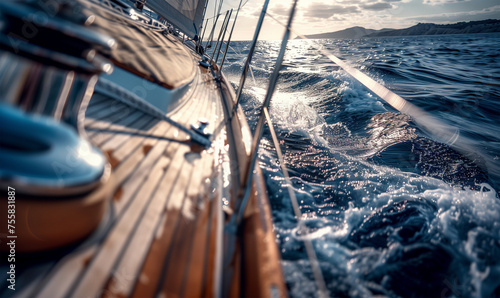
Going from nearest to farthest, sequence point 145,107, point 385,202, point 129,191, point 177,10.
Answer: point 129,191 → point 145,107 → point 385,202 → point 177,10

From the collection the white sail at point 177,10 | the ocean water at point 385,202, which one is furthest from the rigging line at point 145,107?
the white sail at point 177,10

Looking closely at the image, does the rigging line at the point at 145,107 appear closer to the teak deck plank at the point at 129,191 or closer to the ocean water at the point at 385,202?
the teak deck plank at the point at 129,191

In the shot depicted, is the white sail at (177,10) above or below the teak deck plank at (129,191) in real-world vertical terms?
above

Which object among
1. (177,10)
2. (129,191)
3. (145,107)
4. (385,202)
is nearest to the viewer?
(129,191)

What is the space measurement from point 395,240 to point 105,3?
4721mm

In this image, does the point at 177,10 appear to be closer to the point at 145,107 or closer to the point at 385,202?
the point at 145,107

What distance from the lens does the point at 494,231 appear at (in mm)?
2756

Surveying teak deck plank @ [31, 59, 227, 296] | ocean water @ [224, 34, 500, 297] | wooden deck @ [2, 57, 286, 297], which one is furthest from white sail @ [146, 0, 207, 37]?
wooden deck @ [2, 57, 286, 297]

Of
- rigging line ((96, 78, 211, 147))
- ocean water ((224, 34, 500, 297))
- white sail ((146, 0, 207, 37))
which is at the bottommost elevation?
ocean water ((224, 34, 500, 297))

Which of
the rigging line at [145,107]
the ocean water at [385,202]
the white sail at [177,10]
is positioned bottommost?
the ocean water at [385,202]

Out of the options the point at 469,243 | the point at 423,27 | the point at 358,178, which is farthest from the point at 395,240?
the point at 423,27

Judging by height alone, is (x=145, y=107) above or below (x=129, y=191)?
above

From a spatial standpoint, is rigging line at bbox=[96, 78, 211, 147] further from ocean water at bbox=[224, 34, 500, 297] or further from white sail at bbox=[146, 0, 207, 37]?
white sail at bbox=[146, 0, 207, 37]

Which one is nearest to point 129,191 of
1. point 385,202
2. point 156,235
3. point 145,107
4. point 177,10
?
point 156,235
